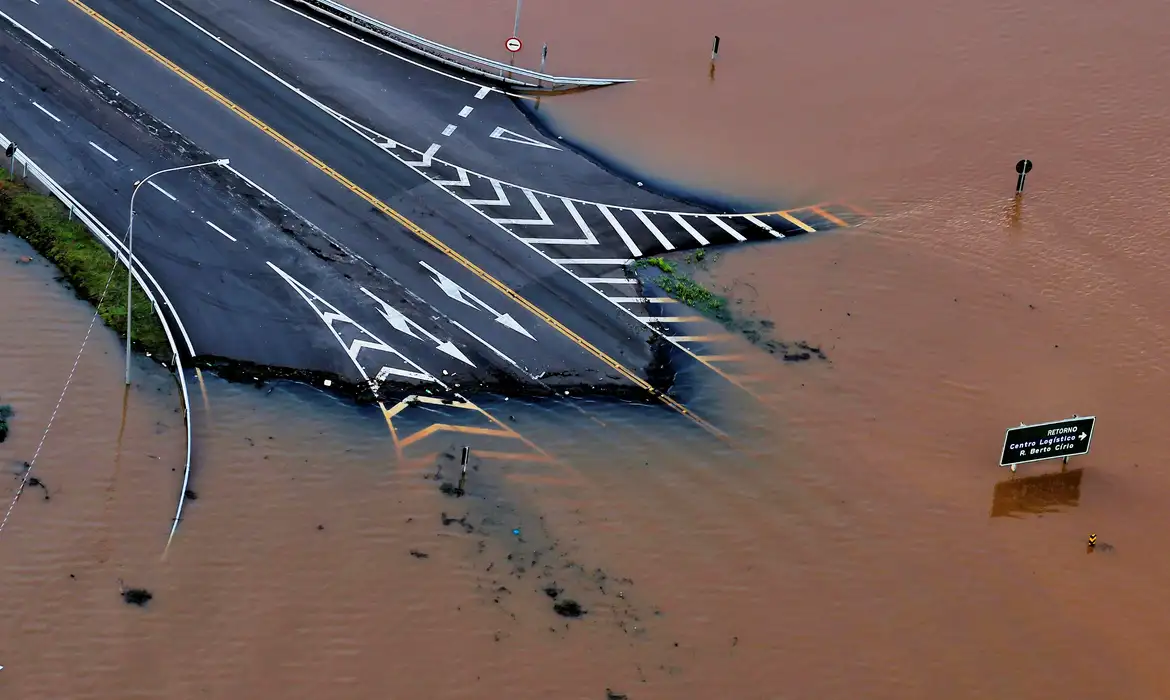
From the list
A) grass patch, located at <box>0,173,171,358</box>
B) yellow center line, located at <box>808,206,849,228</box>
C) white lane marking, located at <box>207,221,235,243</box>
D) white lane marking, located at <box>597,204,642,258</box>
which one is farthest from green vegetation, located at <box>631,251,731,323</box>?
grass patch, located at <box>0,173,171,358</box>

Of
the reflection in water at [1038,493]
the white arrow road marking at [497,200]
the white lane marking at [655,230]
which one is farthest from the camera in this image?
the white arrow road marking at [497,200]

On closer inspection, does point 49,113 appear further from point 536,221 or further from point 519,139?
point 536,221

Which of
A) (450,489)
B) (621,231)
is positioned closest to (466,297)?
(621,231)

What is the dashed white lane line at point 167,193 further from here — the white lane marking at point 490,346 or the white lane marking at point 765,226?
the white lane marking at point 765,226

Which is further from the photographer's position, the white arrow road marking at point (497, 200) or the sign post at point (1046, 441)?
the white arrow road marking at point (497, 200)

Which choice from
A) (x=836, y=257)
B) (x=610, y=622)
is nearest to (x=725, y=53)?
(x=836, y=257)

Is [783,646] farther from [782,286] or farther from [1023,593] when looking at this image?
[782,286]

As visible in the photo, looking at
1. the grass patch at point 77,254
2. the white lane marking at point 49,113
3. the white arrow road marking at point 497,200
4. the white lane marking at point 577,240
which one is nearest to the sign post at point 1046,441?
the white lane marking at point 577,240
